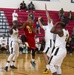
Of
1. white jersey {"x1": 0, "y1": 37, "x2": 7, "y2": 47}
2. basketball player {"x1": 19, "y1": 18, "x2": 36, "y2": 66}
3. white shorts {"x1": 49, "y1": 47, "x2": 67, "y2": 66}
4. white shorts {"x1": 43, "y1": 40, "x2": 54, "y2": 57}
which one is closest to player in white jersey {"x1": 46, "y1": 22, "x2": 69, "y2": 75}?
white shorts {"x1": 49, "y1": 47, "x2": 67, "y2": 66}

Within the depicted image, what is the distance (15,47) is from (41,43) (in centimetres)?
832

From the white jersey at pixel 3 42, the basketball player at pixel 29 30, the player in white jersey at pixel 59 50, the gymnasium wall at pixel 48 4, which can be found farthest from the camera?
the gymnasium wall at pixel 48 4

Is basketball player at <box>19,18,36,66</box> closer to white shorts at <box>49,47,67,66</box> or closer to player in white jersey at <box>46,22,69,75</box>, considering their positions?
player in white jersey at <box>46,22,69,75</box>

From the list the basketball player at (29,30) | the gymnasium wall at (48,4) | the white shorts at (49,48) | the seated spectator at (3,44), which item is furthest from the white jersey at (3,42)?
the white shorts at (49,48)

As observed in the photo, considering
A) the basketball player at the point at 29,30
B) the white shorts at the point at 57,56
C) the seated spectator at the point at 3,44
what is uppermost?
the basketball player at the point at 29,30

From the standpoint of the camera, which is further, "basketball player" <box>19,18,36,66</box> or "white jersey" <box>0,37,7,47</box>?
"white jersey" <box>0,37,7,47</box>

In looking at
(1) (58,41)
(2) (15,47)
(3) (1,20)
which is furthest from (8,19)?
(1) (58,41)

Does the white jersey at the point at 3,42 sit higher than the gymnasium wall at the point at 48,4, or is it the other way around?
the gymnasium wall at the point at 48,4

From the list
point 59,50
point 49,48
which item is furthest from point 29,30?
point 59,50

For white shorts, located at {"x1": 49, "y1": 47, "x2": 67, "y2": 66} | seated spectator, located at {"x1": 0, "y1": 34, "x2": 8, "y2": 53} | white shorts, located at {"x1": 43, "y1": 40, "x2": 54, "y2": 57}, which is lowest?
seated spectator, located at {"x1": 0, "y1": 34, "x2": 8, "y2": 53}

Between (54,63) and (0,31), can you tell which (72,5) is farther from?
(54,63)

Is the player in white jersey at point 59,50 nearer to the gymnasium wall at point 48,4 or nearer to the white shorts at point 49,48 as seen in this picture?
the white shorts at point 49,48

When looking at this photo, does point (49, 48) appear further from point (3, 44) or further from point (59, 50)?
point (3, 44)

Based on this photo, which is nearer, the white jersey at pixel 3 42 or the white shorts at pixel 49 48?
the white shorts at pixel 49 48
